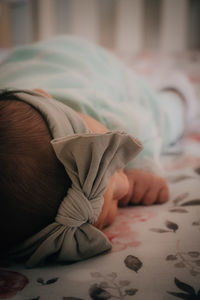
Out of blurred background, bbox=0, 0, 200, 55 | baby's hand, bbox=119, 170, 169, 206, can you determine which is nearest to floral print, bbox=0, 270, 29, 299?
baby's hand, bbox=119, 170, 169, 206

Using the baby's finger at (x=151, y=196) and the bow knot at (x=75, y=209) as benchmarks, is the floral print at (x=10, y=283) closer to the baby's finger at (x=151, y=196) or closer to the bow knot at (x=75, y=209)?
the bow knot at (x=75, y=209)

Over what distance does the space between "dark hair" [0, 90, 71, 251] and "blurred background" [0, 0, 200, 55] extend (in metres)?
1.86

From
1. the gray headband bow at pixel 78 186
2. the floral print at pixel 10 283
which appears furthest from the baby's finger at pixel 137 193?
the floral print at pixel 10 283

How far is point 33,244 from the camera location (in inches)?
20.6

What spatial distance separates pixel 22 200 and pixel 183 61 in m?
1.65

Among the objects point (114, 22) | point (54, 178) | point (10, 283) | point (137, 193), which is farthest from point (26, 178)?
point (114, 22)

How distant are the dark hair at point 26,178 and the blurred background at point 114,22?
1858 mm

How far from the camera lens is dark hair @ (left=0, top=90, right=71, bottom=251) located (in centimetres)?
47

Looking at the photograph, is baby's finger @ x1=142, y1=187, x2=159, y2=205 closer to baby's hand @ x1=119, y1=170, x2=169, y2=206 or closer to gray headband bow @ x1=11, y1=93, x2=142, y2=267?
baby's hand @ x1=119, y1=170, x2=169, y2=206

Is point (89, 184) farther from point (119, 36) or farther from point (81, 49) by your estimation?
point (119, 36)

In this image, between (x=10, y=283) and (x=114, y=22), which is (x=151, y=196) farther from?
(x=114, y=22)

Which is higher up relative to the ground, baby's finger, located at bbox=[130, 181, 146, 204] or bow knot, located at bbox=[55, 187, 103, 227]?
bow knot, located at bbox=[55, 187, 103, 227]

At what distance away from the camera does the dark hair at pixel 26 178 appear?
473mm

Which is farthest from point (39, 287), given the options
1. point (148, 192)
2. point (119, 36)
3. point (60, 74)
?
point (119, 36)
